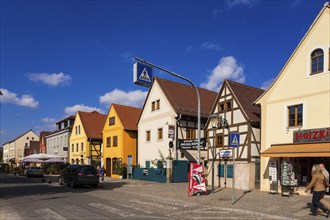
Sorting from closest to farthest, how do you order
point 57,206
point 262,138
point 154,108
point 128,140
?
point 57,206, point 262,138, point 154,108, point 128,140

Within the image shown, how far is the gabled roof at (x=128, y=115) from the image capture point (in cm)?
3741

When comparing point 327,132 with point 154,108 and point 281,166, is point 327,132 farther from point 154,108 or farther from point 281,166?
point 154,108

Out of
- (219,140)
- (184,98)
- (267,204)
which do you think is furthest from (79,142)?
(267,204)

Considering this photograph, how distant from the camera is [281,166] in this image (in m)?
18.6

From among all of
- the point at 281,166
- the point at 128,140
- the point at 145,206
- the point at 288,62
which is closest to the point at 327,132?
the point at 281,166

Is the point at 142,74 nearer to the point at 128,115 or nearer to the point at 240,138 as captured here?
the point at 240,138

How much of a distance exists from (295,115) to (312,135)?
1.73m

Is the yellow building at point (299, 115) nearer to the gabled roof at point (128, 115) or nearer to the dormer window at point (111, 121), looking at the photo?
the gabled roof at point (128, 115)

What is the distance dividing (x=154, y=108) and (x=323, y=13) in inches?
735

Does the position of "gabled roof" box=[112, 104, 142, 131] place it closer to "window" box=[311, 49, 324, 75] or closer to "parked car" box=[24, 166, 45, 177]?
"parked car" box=[24, 166, 45, 177]

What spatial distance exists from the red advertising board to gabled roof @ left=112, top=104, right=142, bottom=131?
19735mm

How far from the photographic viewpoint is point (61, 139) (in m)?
55.6

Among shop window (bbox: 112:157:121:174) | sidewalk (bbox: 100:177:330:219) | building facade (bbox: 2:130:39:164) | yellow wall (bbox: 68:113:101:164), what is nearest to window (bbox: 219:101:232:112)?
sidewalk (bbox: 100:177:330:219)

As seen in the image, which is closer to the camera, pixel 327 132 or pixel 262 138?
pixel 327 132
